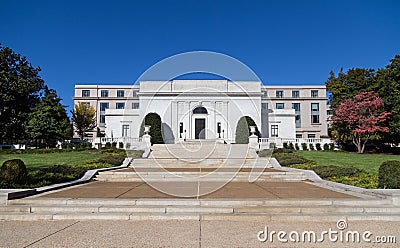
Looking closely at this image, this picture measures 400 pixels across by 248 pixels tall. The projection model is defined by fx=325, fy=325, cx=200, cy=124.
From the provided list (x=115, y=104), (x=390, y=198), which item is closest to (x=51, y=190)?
(x=390, y=198)

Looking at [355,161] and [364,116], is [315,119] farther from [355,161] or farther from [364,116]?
[355,161]

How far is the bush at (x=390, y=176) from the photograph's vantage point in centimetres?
935

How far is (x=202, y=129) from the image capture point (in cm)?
4112

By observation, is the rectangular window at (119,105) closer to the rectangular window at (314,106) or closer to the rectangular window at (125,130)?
the rectangular window at (125,130)

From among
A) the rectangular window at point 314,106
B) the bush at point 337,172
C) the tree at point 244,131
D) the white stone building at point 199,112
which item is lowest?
the bush at point 337,172

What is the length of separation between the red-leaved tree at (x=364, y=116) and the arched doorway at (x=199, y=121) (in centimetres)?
1544

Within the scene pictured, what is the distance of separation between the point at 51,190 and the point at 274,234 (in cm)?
702

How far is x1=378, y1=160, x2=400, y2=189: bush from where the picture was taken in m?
9.35

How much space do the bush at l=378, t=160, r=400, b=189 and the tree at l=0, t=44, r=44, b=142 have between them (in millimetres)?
35445

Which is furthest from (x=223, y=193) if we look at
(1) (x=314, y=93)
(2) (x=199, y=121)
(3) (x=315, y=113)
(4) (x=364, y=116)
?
(1) (x=314, y=93)

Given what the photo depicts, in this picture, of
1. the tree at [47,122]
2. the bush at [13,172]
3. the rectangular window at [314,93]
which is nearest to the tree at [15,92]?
the tree at [47,122]

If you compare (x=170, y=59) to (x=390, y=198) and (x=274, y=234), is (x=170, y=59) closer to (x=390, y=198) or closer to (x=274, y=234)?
(x=274, y=234)

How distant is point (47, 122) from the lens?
112ft

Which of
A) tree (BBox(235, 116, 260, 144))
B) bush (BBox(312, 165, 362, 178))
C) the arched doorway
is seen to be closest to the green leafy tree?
tree (BBox(235, 116, 260, 144))
